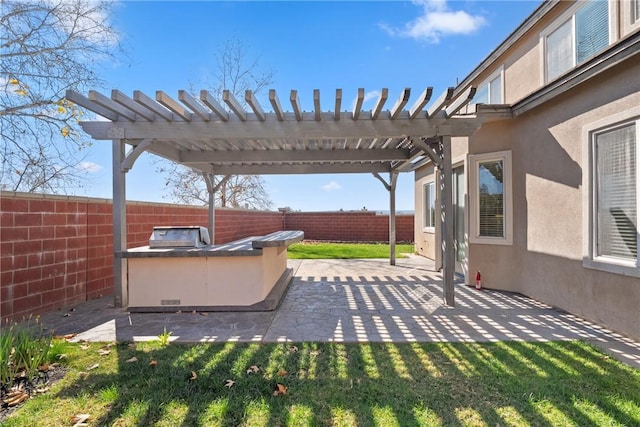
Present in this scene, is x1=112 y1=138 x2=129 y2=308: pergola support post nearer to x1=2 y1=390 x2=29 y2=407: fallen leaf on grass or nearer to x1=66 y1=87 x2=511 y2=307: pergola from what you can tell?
x1=66 y1=87 x2=511 y2=307: pergola

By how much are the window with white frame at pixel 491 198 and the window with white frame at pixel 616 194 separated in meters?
1.80

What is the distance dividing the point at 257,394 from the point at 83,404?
4.50 feet

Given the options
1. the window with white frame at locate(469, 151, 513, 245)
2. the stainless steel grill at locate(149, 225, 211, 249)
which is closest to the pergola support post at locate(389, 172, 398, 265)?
the window with white frame at locate(469, 151, 513, 245)

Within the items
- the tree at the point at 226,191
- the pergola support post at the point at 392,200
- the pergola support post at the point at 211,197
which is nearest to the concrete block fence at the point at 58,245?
the pergola support post at the point at 211,197

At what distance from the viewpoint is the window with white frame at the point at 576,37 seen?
4457 mm

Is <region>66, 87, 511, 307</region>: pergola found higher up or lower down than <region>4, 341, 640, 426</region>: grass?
higher up

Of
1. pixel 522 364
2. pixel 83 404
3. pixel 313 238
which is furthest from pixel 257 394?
pixel 313 238

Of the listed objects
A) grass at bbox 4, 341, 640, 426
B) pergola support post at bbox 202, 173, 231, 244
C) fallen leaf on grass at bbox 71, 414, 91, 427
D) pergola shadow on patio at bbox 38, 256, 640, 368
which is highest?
pergola support post at bbox 202, 173, 231, 244

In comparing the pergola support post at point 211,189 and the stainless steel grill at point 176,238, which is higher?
the pergola support post at point 211,189

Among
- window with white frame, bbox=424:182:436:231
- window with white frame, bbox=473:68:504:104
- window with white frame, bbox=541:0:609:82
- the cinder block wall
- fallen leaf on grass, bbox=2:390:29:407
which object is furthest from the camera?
window with white frame, bbox=424:182:436:231

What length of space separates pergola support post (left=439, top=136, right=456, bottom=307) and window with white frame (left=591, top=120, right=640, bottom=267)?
1.84 metres

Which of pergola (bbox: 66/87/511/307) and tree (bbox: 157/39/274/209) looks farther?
tree (bbox: 157/39/274/209)

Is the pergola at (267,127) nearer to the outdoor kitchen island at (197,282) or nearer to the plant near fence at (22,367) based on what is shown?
the outdoor kitchen island at (197,282)

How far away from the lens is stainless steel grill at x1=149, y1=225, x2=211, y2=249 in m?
5.32
